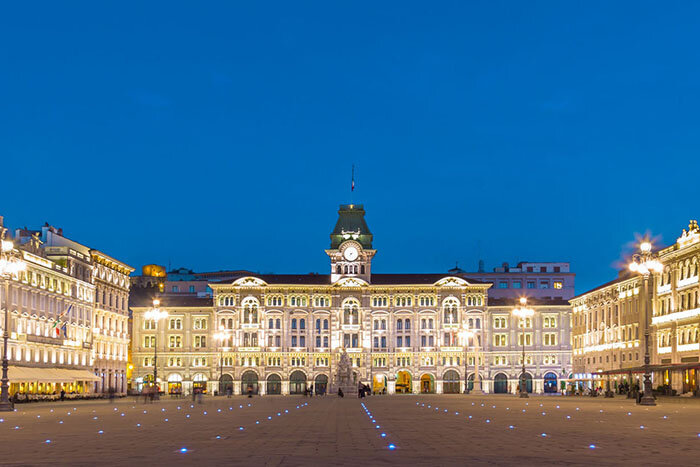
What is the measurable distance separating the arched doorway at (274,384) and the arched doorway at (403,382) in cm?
1744

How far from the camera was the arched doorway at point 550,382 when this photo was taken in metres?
149

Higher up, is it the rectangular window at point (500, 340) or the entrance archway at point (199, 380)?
the rectangular window at point (500, 340)

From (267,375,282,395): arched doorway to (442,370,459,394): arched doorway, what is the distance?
24125 mm

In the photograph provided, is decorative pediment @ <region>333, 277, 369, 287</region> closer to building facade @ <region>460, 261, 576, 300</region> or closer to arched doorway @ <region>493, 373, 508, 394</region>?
arched doorway @ <region>493, 373, 508, 394</region>

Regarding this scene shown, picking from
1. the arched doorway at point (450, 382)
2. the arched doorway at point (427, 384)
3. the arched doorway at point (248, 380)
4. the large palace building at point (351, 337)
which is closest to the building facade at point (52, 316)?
the large palace building at point (351, 337)

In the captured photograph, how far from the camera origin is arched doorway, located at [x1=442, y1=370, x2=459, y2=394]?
147375mm

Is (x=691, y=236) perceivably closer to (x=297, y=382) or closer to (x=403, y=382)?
(x=403, y=382)

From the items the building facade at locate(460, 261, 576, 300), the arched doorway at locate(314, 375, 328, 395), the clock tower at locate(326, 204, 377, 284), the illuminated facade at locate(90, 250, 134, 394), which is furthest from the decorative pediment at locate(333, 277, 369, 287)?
the illuminated facade at locate(90, 250, 134, 394)

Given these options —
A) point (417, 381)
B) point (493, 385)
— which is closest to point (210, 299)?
point (417, 381)

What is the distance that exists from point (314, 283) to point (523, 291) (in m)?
39.6

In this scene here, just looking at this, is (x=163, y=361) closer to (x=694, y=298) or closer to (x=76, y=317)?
(x=76, y=317)

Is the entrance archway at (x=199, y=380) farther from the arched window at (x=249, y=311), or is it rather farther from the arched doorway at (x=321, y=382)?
the arched doorway at (x=321, y=382)

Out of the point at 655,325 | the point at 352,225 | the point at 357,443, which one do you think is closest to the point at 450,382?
the point at 352,225

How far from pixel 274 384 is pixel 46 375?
195ft
